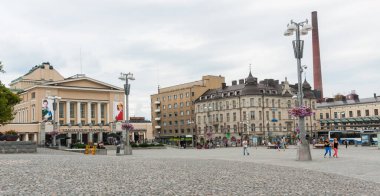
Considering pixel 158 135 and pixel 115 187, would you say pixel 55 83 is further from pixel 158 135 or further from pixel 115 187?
pixel 115 187

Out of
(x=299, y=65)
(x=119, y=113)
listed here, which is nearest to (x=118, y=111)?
(x=119, y=113)

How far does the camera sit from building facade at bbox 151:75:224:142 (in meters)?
117

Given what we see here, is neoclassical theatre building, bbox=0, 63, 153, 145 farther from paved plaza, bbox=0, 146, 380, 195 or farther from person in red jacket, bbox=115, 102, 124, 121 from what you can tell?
paved plaza, bbox=0, 146, 380, 195

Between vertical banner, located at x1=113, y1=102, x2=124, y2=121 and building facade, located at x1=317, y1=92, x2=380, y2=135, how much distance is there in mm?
47684

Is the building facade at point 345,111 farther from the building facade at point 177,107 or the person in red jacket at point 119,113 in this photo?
the person in red jacket at point 119,113

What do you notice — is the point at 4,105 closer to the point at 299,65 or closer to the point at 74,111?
the point at 299,65

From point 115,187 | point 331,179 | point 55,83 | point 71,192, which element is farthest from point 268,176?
point 55,83

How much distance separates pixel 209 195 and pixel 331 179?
23.7 ft

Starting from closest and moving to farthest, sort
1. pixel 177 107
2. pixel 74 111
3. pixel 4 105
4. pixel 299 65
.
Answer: pixel 299 65 → pixel 4 105 → pixel 74 111 → pixel 177 107

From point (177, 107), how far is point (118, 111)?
27389 mm

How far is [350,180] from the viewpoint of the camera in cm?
1738

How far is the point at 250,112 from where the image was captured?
3866 inches

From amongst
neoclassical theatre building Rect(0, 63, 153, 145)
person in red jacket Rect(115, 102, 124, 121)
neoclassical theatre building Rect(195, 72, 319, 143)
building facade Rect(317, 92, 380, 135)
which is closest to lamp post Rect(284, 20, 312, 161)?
neoclassical theatre building Rect(0, 63, 153, 145)

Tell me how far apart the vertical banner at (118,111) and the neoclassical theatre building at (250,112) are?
64.8ft
